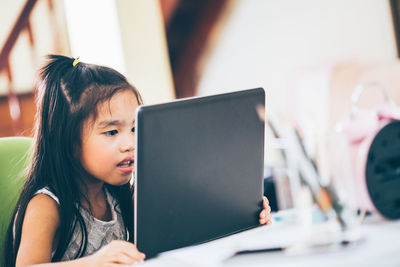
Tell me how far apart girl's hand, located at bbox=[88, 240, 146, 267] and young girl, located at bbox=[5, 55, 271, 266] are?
166 millimetres

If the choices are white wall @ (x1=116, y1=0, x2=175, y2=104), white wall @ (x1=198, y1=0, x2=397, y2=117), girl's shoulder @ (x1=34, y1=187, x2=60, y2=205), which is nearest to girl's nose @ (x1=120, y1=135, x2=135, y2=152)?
girl's shoulder @ (x1=34, y1=187, x2=60, y2=205)

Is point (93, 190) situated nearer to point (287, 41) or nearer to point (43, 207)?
point (43, 207)

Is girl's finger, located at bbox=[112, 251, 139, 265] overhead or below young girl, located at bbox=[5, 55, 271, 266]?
below

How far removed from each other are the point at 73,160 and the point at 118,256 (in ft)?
1.17

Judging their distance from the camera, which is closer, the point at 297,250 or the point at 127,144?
the point at 297,250

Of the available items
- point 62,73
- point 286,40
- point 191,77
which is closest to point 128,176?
point 62,73

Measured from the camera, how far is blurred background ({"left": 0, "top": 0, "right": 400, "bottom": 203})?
146 centimetres

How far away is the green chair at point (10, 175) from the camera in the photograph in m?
1.00

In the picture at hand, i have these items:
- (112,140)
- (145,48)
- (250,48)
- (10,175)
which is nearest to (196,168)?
(112,140)

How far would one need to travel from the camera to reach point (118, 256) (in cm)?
71

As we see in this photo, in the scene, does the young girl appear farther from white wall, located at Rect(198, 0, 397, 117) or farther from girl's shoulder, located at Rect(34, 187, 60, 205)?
white wall, located at Rect(198, 0, 397, 117)

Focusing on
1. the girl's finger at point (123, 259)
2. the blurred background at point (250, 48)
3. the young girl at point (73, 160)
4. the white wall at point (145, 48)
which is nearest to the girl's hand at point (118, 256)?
the girl's finger at point (123, 259)

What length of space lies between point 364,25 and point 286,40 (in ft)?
1.91

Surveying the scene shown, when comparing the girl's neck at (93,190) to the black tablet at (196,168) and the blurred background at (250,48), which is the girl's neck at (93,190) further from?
the black tablet at (196,168)
